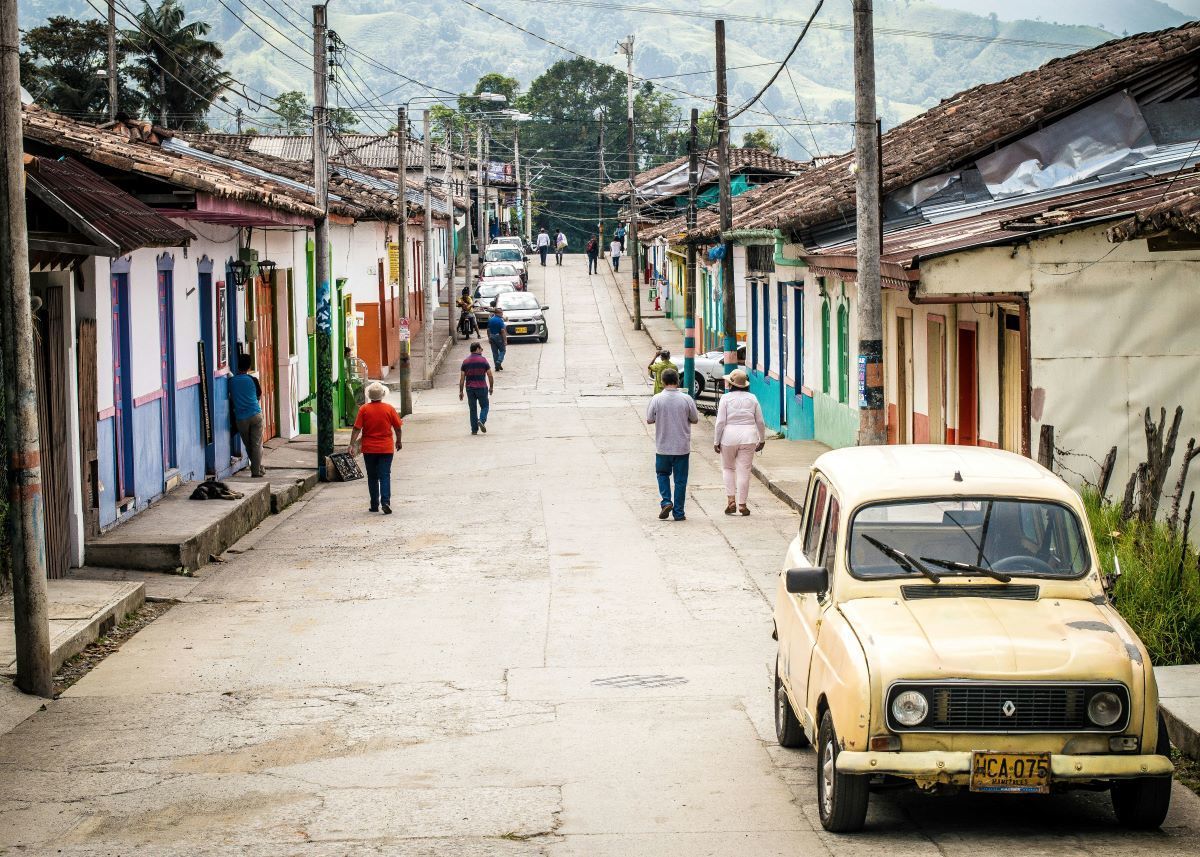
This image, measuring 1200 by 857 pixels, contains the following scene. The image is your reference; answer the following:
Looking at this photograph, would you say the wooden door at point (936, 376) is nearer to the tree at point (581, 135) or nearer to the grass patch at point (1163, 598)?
the grass patch at point (1163, 598)

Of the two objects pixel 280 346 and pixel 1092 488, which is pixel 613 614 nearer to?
pixel 1092 488

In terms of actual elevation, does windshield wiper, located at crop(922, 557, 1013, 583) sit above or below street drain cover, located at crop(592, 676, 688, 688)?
above

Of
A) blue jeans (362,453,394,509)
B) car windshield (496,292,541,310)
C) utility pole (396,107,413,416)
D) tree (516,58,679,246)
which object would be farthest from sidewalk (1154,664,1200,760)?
tree (516,58,679,246)

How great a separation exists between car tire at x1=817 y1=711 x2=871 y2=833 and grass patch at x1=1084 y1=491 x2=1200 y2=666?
323 centimetres

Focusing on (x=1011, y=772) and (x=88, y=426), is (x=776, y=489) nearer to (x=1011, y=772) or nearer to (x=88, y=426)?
(x=88, y=426)

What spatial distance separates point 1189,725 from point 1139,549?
2.53 meters

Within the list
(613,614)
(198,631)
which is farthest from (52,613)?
(613,614)

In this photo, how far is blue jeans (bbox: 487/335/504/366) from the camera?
46.0 m

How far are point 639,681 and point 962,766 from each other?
4185mm

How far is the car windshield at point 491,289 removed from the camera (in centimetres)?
6275

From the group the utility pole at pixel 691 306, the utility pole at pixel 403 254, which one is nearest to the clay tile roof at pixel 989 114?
the utility pole at pixel 691 306

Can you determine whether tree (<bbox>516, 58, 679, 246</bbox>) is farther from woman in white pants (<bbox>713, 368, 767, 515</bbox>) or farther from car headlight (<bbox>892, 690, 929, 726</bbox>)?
car headlight (<bbox>892, 690, 929, 726</bbox>)

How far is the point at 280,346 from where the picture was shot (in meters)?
28.2

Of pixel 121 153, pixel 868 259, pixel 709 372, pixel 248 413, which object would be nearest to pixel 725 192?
pixel 709 372
